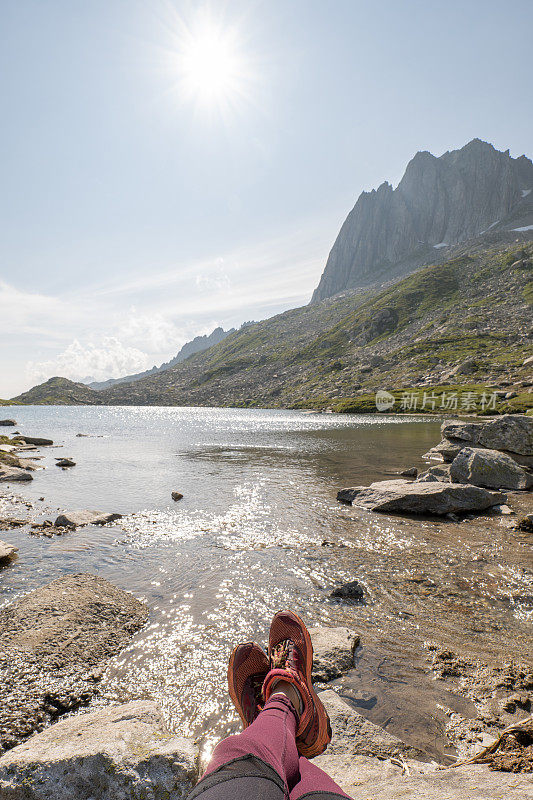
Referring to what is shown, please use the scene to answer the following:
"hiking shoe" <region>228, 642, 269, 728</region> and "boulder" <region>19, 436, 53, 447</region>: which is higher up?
"hiking shoe" <region>228, 642, 269, 728</region>

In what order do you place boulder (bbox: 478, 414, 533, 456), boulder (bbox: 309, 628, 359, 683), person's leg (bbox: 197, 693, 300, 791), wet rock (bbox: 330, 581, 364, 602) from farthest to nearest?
1. boulder (bbox: 478, 414, 533, 456)
2. wet rock (bbox: 330, 581, 364, 602)
3. boulder (bbox: 309, 628, 359, 683)
4. person's leg (bbox: 197, 693, 300, 791)

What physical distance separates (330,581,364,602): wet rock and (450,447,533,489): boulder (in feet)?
49.9

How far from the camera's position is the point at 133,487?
26953 mm

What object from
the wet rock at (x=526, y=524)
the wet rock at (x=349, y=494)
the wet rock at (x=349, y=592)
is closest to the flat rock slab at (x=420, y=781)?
the wet rock at (x=349, y=592)

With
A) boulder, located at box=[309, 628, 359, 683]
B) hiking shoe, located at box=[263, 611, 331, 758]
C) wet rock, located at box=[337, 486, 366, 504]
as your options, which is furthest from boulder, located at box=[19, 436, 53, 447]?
hiking shoe, located at box=[263, 611, 331, 758]

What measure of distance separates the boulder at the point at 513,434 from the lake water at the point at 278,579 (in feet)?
38.5

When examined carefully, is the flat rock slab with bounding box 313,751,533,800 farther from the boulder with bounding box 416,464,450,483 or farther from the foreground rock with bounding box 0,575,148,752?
the boulder with bounding box 416,464,450,483

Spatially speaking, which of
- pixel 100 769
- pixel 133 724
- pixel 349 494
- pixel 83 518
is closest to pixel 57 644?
pixel 133 724

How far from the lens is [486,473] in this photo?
75.2 feet

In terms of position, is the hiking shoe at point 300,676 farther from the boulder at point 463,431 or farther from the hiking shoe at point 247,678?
the boulder at point 463,431

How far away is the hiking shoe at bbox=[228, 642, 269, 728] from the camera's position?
18.8 ft

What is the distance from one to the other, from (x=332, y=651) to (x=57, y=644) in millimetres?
5725

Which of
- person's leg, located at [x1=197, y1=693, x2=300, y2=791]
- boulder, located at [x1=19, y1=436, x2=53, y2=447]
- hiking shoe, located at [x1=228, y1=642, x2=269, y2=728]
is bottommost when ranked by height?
boulder, located at [x1=19, y1=436, x2=53, y2=447]

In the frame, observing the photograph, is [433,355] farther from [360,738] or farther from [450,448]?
[360,738]
